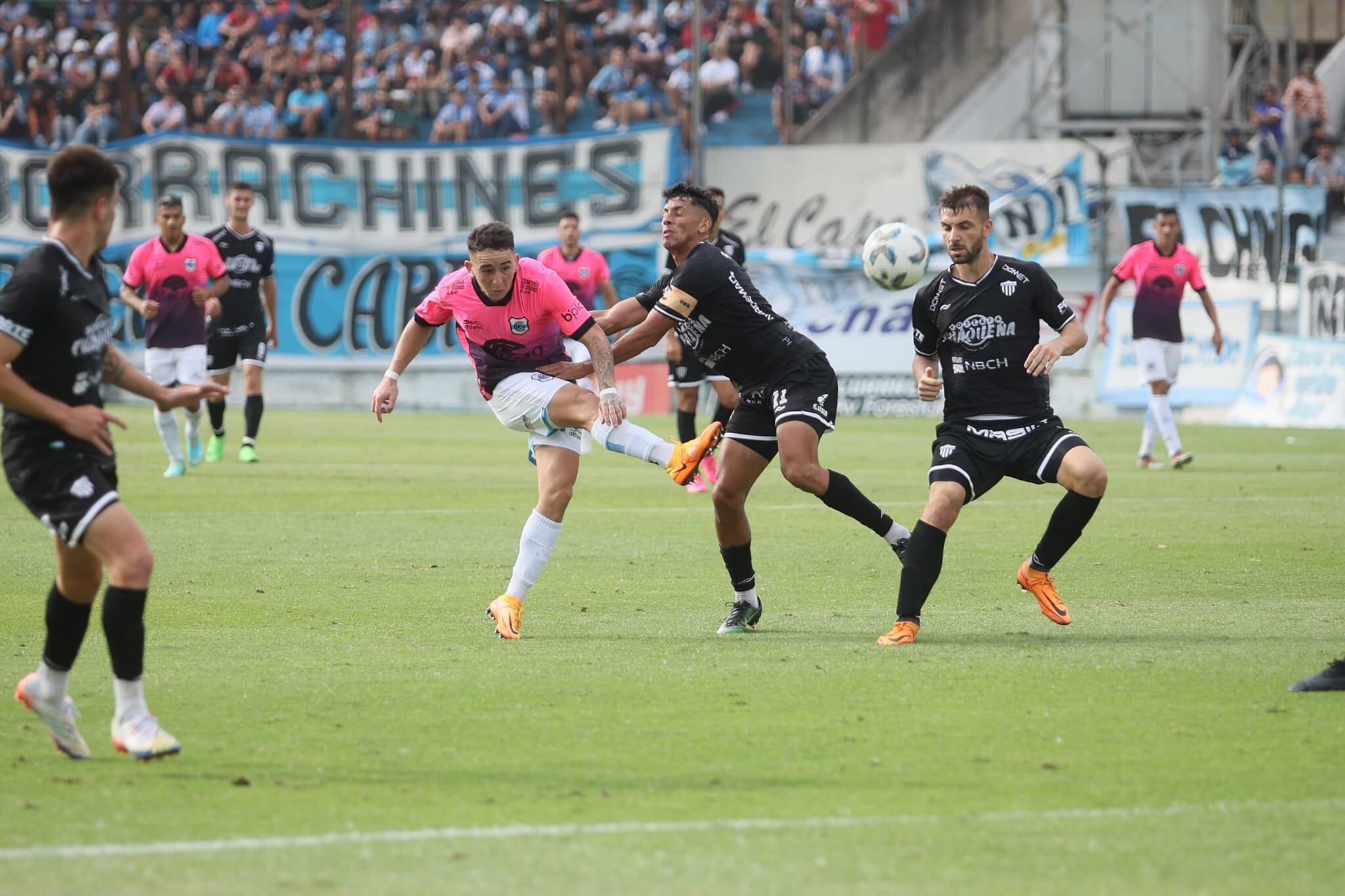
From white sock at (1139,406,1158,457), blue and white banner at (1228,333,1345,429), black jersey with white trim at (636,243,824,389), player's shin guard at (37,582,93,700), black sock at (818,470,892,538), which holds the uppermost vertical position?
black jersey with white trim at (636,243,824,389)

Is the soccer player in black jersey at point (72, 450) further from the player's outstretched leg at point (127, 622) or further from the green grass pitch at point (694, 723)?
the green grass pitch at point (694, 723)

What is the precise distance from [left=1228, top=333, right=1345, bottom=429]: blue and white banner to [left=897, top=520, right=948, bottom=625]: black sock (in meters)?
17.2

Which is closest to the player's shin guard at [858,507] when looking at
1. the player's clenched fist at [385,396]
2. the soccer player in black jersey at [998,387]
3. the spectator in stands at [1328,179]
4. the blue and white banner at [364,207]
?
the soccer player in black jersey at [998,387]

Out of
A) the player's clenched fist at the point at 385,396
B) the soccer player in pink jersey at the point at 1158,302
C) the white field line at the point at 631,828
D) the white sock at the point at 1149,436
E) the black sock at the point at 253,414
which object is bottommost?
the white sock at the point at 1149,436

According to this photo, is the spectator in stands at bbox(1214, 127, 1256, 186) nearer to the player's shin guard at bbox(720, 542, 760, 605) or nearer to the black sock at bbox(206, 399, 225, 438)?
the black sock at bbox(206, 399, 225, 438)

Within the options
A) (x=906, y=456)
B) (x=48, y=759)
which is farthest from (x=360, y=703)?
(x=906, y=456)

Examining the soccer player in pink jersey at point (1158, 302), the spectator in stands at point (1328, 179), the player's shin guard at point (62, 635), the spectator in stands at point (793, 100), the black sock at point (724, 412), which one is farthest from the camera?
the spectator in stands at point (793, 100)

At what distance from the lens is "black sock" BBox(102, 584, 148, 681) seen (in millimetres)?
5594

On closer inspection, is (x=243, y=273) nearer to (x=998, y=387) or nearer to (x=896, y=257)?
(x=896, y=257)

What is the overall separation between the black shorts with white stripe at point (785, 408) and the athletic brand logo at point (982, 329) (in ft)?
2.37

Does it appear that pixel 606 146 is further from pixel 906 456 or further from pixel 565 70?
pixel 906 456

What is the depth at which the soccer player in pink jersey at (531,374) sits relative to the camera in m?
8.29

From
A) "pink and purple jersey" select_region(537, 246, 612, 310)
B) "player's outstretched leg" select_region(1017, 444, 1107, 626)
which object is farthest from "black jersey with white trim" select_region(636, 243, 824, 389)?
"pink and purple jersey" select_region(537, 246, 612, 310)

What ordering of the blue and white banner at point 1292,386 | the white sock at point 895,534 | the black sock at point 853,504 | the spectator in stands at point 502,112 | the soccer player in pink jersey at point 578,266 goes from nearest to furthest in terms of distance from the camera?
the black sock at point 853,504 < the white sock at point 895,534 < the soccer player in pink jersey at point 578,266 < the blue and white banner at point 1292,386 < the spectator in stands at point 502,112
